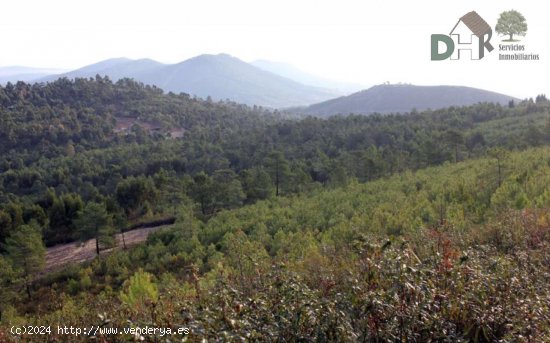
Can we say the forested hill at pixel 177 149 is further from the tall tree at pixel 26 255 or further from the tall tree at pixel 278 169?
the tall tree at pixel 26 255

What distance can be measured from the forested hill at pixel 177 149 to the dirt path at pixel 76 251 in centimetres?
128

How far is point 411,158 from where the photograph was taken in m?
26.5

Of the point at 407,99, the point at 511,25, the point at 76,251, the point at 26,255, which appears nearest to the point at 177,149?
the point at 76,251

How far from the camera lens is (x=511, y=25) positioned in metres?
26.3

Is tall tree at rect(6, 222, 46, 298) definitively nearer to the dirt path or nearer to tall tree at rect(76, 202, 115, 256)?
tall tree at rect(76, 202, 115, 256)

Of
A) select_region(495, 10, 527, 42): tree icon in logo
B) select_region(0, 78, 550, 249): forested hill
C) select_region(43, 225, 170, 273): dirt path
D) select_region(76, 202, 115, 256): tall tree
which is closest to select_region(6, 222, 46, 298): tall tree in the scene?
select_region(76, 202, 115, 256): tall tree

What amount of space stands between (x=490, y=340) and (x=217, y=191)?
20.3 m

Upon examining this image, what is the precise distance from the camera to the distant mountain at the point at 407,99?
99.4 metres

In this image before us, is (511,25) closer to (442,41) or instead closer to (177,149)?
(442,41)

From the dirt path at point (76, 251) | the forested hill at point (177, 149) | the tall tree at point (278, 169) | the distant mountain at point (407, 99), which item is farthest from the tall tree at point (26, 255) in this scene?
the distant mountain at point (407, 99)

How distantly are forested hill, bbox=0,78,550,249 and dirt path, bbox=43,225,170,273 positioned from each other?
1278 millimetres

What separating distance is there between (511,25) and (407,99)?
81.4 m

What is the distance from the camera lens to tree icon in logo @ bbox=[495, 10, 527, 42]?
84.5ft

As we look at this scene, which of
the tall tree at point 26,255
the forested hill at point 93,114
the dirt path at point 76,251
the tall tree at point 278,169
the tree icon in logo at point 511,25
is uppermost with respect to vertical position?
the tree icon in logo at point 511,25
